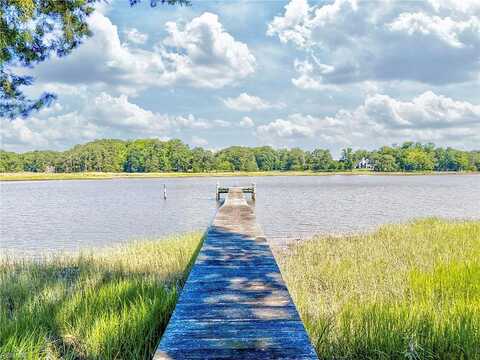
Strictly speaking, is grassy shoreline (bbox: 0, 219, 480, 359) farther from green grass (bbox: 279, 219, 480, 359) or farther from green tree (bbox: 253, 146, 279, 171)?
green tree (bbox: 253, 146, 279, 171)

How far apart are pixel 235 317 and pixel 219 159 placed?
127 m

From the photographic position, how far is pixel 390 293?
22.1 ft

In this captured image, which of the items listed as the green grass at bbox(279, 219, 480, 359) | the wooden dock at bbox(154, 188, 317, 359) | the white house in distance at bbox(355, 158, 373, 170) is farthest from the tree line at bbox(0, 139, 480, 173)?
the wooden dock at bbox(154, 188, 317, 359)

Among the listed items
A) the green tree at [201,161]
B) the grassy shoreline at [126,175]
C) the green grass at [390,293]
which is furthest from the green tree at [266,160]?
the green grass at [390,293]

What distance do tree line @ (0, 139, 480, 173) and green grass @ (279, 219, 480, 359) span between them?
364 ft

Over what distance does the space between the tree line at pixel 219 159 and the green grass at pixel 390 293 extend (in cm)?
11108

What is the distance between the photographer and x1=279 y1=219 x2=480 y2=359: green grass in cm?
400

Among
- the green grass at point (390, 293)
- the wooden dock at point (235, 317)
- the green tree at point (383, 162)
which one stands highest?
the green tree at point (383, 162)

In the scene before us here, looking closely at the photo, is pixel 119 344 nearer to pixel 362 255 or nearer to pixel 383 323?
pixel 383 323

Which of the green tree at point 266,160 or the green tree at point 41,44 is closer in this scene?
the green tree at point 41,44

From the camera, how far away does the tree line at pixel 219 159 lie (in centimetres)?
12262

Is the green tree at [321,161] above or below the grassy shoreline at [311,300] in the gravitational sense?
above

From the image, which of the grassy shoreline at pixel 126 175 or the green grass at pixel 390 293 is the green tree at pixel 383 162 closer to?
the grassy shoreline at pixel 126 175

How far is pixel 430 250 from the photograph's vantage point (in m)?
11.0
